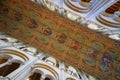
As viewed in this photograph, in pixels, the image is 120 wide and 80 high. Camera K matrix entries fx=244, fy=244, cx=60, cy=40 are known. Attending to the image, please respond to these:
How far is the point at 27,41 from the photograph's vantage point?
32.9ft

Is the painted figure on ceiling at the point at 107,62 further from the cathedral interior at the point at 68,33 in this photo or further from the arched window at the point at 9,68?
the arched window at the point at 9,68

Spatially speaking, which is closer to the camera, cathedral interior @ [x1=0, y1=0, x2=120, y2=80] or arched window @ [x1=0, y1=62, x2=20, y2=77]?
arched window @ [x1=0, y1=62, x2=20, y2=77]

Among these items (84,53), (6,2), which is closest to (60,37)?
(84,53)

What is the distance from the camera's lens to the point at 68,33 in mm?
10094

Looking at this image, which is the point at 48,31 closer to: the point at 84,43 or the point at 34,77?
the point at 84,43

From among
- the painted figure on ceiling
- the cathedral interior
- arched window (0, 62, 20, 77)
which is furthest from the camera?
the painted figure on ceiling

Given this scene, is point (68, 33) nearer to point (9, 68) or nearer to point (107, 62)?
point (107, 62)

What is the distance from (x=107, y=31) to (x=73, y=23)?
1391 mm

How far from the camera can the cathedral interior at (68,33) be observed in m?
9.70

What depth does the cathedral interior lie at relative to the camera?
9695 millimetres

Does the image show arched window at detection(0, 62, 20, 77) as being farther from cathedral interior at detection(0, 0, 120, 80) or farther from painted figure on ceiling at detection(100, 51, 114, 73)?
painted figure on ceiling at detection(100, 51, 114, 73)

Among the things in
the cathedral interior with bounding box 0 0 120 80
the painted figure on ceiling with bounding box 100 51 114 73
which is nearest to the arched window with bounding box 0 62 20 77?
the cathedral interior with bounding box 0 0 120 80

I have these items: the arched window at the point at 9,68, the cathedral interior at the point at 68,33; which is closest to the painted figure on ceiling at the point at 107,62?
the cathedral interior at the point at 68,33

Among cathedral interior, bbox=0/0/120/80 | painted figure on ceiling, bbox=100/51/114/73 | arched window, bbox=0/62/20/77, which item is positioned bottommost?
arched window, bbox=0/62/20/77
